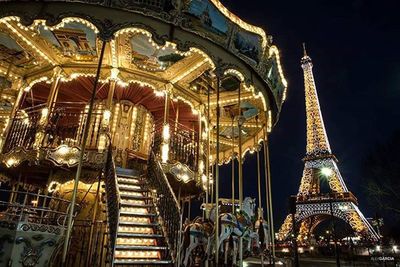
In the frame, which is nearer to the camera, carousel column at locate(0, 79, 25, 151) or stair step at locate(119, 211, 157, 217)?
stair step at locate(119, 211, 157, 217)

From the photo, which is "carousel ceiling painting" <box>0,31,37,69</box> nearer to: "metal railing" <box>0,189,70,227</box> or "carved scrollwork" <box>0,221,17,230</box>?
"metal railing" <box>0,189,70,227</box>

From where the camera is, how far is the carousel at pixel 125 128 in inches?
243

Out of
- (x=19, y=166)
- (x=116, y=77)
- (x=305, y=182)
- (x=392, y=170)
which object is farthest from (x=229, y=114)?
(x=305, y=182)

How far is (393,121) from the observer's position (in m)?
60.0

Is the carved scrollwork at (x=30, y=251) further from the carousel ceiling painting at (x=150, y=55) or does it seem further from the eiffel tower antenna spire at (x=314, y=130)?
the eiffel tower antenna spire at (x=314, y=130)

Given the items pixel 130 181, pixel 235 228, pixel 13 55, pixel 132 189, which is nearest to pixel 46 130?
pixel 13 55

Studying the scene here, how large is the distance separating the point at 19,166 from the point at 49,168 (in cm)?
79

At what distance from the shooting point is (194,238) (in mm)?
6789

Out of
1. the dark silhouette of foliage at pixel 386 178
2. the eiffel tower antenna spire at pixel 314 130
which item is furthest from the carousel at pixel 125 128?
the eiffel tower antenna spire at pixel 314 130

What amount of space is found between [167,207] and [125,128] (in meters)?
4.89

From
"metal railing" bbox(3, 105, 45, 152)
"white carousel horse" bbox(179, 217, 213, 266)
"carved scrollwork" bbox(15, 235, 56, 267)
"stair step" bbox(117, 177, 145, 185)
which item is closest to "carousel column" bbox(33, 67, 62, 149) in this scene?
"metal railing" bbox(3, 105, 45, 152)

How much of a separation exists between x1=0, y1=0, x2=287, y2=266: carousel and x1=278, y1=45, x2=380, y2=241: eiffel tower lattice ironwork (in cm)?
3039

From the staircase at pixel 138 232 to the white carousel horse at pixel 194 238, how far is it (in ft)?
2.05

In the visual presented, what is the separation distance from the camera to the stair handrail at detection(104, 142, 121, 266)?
5703mm
